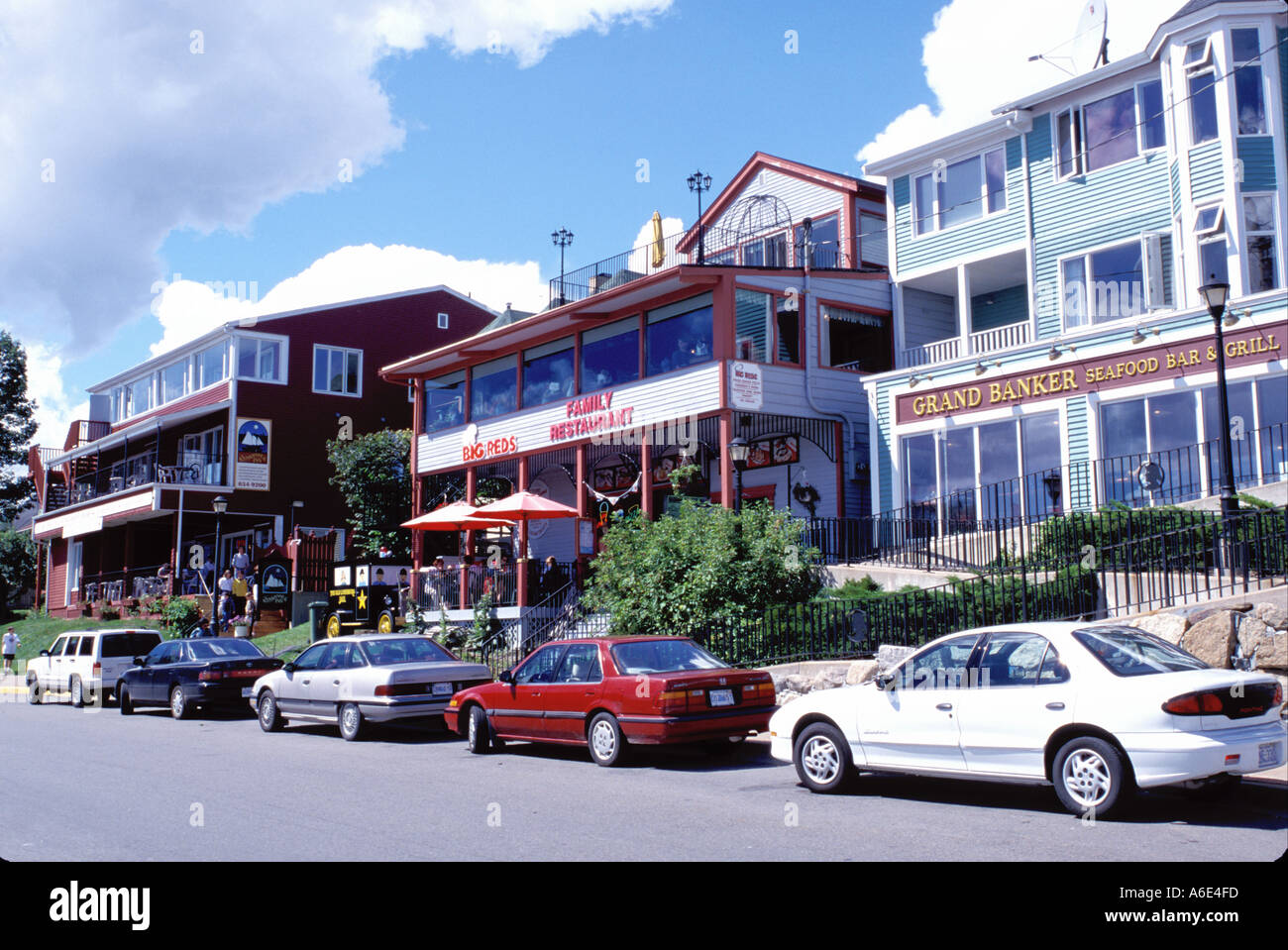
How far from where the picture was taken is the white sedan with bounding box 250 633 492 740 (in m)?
14.7

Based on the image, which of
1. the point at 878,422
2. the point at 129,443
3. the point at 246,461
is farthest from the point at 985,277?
the point at 129,443

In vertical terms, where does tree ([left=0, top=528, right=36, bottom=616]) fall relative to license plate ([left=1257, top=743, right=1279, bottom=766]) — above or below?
above

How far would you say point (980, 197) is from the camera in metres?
23.7

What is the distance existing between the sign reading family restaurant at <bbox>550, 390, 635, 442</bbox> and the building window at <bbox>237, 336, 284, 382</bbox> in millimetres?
15886

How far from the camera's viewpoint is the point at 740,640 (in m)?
16.1

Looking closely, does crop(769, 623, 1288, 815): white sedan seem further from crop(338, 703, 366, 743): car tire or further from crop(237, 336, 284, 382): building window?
crop(237, 336, 284, 382): building window

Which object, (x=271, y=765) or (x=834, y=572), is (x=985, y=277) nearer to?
(x=834, y=572)

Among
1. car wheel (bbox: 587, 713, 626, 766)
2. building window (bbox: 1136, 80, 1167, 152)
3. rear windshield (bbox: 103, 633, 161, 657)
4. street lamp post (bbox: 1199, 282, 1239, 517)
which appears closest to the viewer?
car wheel (bbox: 587, 713, 626, 766)

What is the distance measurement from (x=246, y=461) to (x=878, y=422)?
23.1 meters

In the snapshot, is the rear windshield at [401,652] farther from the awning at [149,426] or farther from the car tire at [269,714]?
the awning at [149,426]

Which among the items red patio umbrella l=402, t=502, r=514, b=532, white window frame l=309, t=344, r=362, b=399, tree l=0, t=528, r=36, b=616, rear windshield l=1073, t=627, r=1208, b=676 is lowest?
rear windshield l=1073, t=627, r=1208, b=676

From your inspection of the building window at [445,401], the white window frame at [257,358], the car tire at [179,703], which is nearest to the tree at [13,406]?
the white window frame at [257,358]

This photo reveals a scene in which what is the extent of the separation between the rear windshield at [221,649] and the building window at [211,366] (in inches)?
803

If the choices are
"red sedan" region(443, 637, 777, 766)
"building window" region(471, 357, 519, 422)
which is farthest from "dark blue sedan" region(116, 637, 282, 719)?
"building window" region(471, 357, 519, 422)
